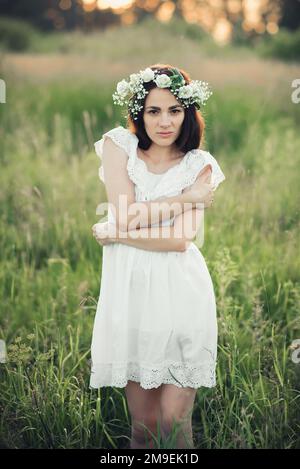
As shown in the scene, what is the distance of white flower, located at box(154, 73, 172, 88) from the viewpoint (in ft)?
7.52

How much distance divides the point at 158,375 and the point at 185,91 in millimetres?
1172

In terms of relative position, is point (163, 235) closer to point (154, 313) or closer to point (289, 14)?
point (154, 313)

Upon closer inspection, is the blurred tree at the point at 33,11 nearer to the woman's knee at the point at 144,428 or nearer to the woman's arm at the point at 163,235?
the woman's arm at the point at 163,235

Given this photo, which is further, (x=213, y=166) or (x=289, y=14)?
(x=289, y=14)

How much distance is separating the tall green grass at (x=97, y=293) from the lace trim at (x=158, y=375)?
207mm

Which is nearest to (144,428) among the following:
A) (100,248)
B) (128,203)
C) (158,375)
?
(158,375)

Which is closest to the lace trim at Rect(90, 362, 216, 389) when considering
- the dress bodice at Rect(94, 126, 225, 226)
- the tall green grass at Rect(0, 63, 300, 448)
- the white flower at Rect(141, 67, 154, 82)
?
the tall green grass at Rect(0, 63, 300, 448)

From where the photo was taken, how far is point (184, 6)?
1388 centimetres

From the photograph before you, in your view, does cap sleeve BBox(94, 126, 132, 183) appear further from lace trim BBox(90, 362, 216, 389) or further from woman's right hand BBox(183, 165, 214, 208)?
lace trim BBox(90, 362, 216, 389)

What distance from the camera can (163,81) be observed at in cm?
229

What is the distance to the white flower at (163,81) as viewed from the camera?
2.29 metres

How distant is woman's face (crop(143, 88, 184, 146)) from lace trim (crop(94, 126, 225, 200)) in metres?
0.10
